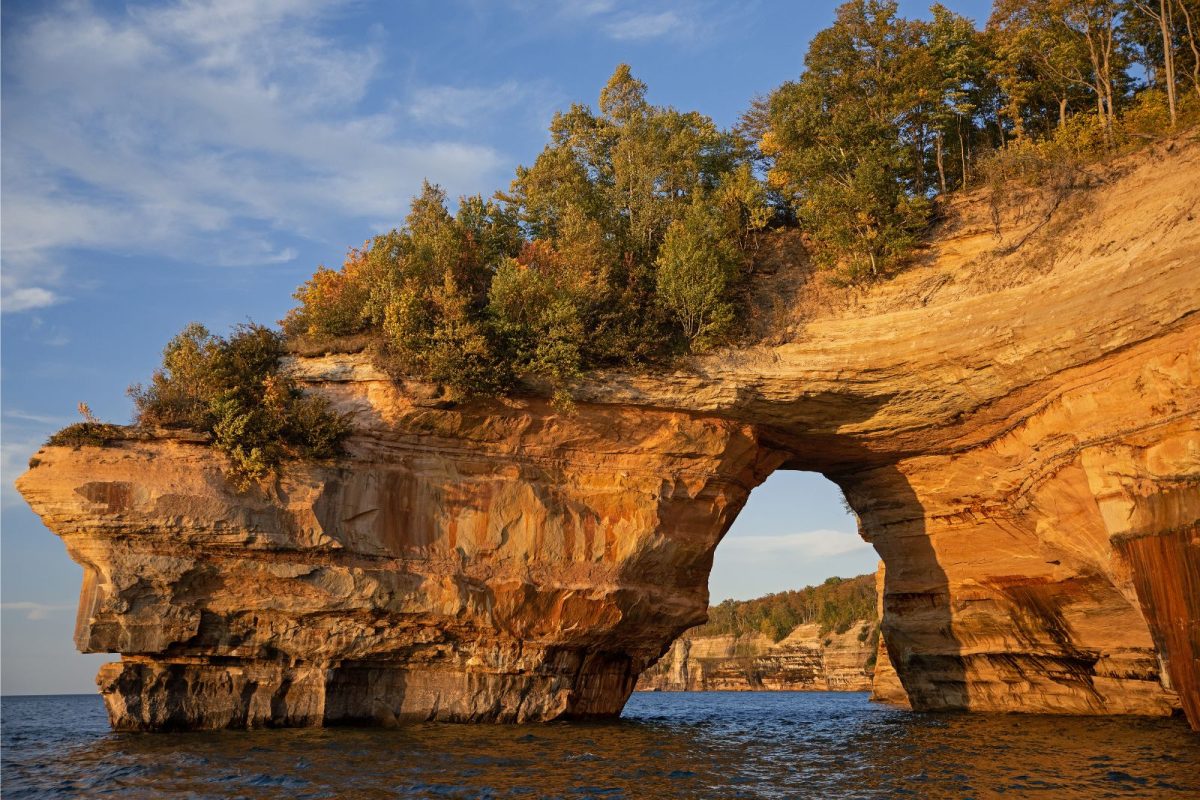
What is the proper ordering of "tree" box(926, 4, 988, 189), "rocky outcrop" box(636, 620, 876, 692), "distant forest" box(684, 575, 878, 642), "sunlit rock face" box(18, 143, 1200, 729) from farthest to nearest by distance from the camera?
"distant forest" box(684, 575, 878, 642) → "rocky outcrop" box(636, 620, 876, 692) → "tree" box(926, 4, 988, 189) → "sunlit rock face" box(18, 143, 1200, 729)

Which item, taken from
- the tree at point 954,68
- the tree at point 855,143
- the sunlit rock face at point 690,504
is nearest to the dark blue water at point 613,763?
the sunlit rock face at point 690,504

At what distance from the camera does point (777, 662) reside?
75.6 metres

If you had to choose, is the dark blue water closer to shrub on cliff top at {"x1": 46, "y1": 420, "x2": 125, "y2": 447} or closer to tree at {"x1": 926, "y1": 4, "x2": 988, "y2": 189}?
shrub on cliff top at {"x1": 46, "y1": 420, "x2": 125, "y2": 447}

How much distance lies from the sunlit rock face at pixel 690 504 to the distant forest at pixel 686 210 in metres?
0.95

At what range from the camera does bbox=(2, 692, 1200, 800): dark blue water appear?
36.9 feet

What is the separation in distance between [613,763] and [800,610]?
79.3 meters

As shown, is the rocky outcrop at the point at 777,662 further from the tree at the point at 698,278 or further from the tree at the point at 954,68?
the tree at the point at 698,278

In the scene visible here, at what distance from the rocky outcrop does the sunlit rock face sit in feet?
156

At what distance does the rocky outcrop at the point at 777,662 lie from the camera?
68.6 meters

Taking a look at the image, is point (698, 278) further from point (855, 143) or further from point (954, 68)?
point (954, 68)

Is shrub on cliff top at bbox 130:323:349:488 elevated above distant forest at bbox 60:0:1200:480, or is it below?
below

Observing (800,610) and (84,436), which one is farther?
(800,610)

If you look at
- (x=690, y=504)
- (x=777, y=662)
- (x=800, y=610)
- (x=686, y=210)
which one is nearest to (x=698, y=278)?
(x=686, y=210)

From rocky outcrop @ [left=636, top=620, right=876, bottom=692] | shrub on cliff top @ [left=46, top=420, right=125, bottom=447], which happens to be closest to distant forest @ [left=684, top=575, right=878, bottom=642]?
rocky outcrop @ [left=636, top=620, right=876, bottom=692]
